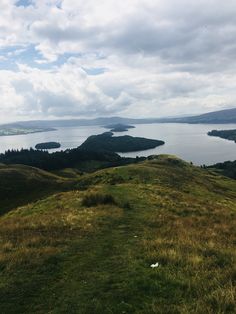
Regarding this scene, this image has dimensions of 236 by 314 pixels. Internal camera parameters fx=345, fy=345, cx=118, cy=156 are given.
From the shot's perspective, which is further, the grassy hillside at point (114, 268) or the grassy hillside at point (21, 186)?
the grassy hillside at point (21, 186)

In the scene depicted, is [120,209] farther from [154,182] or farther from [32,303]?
[154,182]

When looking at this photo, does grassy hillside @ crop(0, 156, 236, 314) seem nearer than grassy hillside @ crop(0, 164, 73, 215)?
Yes

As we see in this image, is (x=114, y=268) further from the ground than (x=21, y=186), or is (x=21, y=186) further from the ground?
(x=114, y=268)

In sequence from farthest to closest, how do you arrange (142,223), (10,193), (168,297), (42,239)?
(10,193) → (142,223) → (42,239) → (168,297)

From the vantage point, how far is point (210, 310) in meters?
7.96

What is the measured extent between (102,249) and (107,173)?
48943mm

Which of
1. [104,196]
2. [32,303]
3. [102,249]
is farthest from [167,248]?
[104,196]

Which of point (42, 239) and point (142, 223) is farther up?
point (42, 239)

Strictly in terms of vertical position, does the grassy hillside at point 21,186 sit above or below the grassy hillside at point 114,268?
below

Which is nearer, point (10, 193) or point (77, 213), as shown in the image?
point (77, 213)

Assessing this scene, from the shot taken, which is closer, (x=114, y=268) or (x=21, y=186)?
(x=114, y=268)

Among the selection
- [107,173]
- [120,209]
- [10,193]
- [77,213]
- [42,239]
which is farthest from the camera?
[10,193]

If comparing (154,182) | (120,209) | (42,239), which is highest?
(42,239)

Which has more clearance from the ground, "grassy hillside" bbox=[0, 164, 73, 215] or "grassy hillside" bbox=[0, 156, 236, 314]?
"grassy hillside" bbox=[0, 156, 236, 314]
